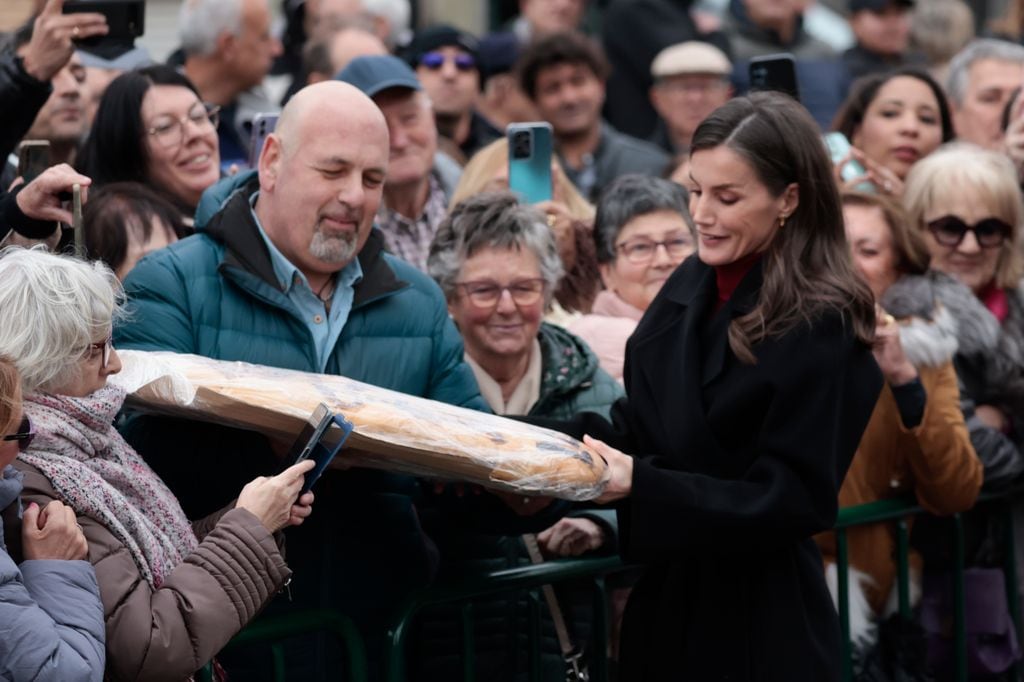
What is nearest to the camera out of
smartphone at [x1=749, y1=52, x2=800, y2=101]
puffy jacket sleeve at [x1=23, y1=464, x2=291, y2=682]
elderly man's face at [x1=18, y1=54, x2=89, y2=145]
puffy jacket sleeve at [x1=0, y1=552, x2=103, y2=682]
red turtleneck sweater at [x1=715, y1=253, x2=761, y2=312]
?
puffy jacket sleeve at [x1=0, y1=552, x2=103, y2=682]

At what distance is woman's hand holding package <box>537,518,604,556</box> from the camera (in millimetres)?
4656

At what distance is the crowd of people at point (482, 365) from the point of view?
3.44 m

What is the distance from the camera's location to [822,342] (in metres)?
4.05

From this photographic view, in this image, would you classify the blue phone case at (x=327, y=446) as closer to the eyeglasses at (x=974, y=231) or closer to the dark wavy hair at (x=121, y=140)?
the dark wavy hair at (x=121, y=140)

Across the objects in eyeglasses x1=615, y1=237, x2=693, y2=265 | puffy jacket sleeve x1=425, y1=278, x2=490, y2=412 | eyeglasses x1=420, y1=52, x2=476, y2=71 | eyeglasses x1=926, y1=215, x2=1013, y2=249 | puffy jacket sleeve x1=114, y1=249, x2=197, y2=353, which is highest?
eyeglasses x1=420, y1=52, x2=476, y2=71

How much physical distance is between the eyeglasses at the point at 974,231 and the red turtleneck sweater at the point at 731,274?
211 centimetres

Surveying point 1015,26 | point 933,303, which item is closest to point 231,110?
point 933,303

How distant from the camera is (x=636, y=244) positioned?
568 centimetres

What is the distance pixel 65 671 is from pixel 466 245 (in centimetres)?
225

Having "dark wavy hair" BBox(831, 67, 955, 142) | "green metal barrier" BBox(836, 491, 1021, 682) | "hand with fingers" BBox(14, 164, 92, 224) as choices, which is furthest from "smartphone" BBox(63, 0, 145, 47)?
"dark wavy hair" BBox(831, 67, 955, 142)

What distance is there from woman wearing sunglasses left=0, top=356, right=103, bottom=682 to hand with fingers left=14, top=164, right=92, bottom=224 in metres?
0.91

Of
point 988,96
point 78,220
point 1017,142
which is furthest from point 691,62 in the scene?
point 78,220

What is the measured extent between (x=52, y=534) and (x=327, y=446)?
0.61 meters

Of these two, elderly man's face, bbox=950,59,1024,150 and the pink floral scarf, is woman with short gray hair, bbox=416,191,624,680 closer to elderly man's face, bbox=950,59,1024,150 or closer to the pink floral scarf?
the pink floral scarf
